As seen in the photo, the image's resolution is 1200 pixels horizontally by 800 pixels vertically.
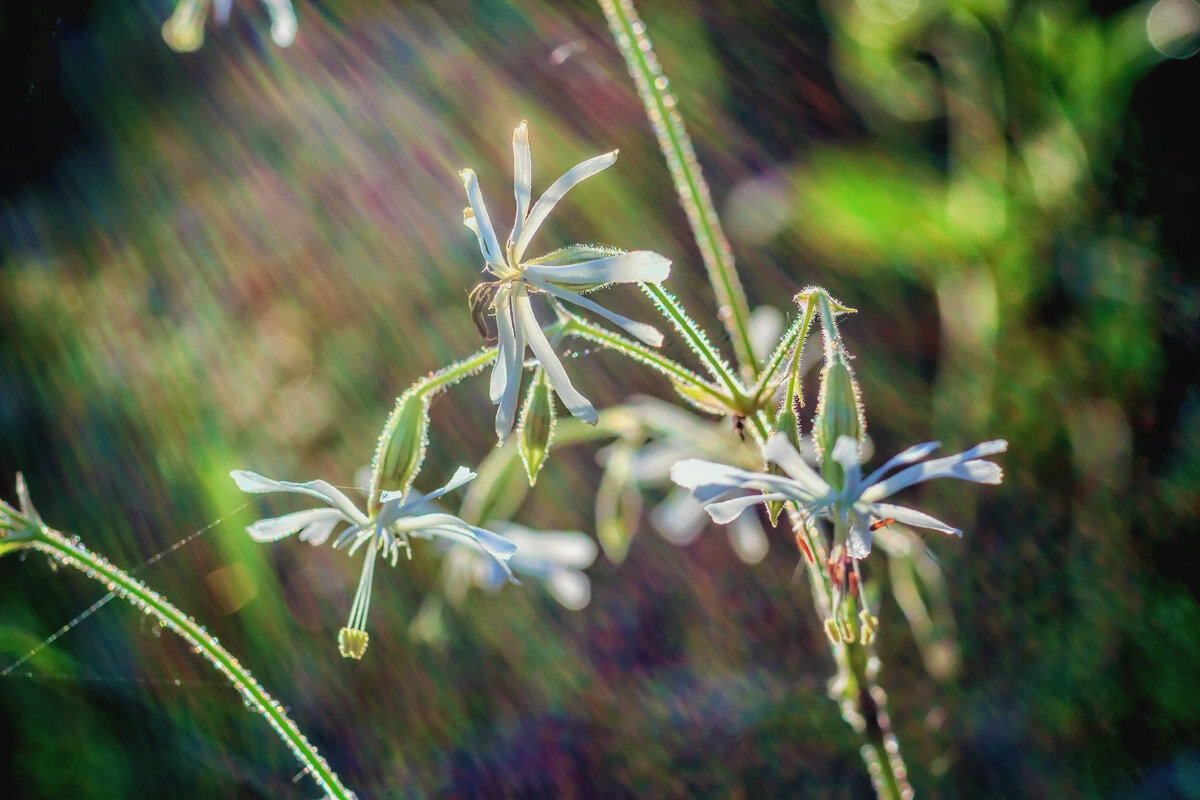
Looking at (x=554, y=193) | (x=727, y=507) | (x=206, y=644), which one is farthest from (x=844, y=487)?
(x=206, y=644)

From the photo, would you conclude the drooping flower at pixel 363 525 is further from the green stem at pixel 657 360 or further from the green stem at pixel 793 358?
the green stem at pixel 793 358

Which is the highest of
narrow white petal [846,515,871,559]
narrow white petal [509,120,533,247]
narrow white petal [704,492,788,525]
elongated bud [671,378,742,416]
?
narrow white petal [509,120,533,247]

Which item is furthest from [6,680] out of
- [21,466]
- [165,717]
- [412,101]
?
[412,101]

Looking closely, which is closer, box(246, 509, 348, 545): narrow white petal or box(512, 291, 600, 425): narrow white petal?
box(512, 291, 600, 425): narrow white petal

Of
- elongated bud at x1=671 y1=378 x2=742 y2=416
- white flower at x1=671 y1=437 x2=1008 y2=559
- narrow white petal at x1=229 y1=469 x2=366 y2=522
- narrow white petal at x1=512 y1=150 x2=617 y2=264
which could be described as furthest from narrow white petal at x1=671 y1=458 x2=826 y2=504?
narrow white petal at x1=229 y1=469 x2=366 y2=522

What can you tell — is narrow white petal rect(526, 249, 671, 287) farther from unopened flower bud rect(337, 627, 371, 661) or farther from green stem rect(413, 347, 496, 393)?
unopened flower bud rect(337, 627, 371, 661)

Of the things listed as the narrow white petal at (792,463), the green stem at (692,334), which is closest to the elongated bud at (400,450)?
the green stem at (692,334)

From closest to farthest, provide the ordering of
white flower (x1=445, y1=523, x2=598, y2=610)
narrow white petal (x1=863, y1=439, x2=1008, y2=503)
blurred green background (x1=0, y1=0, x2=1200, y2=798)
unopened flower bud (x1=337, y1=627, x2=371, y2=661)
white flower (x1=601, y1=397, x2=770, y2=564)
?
narrow white petal (x1=863, y1=439, x2=1008, y2=503)
unopened flower bud (x1=337, y1=627, x2=371, y2=661)
white flower (x1=601, y1=397, x2=770, y2=564)
white flower (x1=445, y1=523, x2=598, y2=610)
blurred green background (x1=0, y1=0, x2=1200, y2=798)
